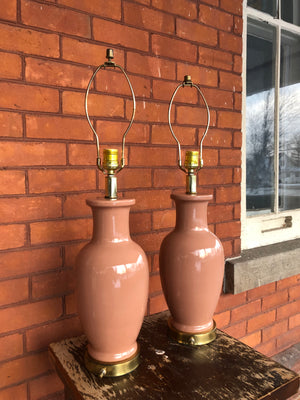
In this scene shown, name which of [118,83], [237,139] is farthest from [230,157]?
[118,83]

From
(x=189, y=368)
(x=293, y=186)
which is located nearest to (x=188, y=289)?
(x=189, y=368)

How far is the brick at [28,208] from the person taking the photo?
2.93ft

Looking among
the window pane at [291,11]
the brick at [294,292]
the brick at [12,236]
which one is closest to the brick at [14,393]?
the brick at [12,236]

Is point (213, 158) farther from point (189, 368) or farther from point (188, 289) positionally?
point (189, 368)

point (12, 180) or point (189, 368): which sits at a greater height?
point (12, 180)

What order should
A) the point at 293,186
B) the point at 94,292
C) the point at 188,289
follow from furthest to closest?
1. the point at 293,186
2. the point at 188,289
3. the point at 94,292

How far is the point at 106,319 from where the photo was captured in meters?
0.72

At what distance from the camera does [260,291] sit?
1.55 meters

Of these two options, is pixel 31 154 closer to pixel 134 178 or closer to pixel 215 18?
pixel 134 178

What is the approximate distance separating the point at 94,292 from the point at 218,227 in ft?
2.46

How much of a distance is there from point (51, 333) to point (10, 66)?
30.1 inches


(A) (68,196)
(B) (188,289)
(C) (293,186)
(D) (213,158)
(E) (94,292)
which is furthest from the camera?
(C) (293,186)

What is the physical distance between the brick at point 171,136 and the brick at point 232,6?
0.50 m

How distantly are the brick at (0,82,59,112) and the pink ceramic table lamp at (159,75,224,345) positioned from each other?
423 millimetres
